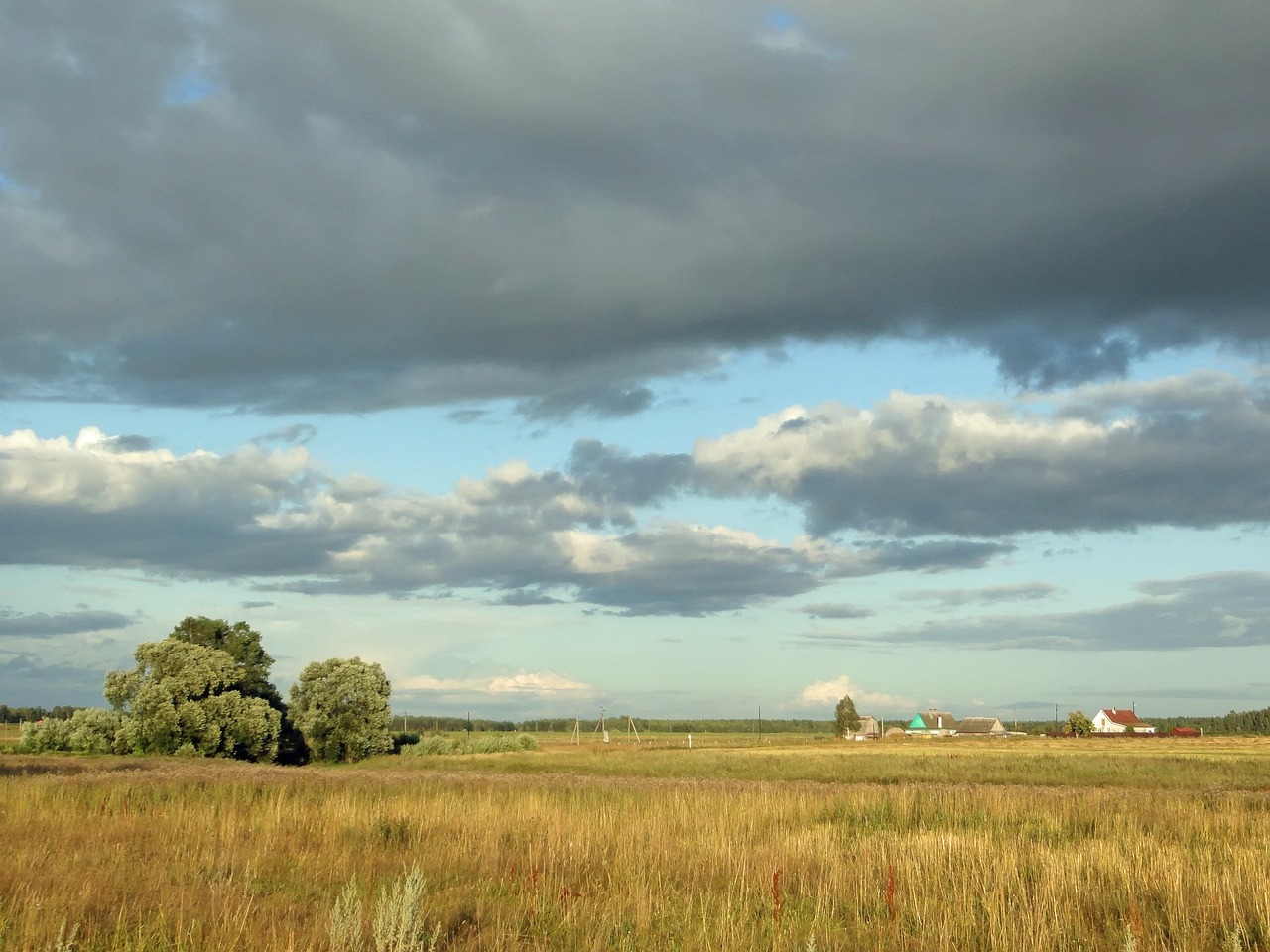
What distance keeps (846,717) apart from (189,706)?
124603mm

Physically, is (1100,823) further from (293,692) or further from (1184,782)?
(293,692)

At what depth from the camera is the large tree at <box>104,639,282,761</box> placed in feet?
173

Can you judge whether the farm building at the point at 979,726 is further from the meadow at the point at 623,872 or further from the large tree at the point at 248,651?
the meadow at the point at 623,872

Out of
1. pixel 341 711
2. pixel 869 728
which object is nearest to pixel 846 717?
pixel 869 728

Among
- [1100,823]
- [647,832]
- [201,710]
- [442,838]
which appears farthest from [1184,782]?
[201,710]

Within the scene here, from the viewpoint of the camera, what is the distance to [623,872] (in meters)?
10.9

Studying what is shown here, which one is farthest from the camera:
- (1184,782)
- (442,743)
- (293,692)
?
(442,743)

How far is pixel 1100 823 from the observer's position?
15.9 meters

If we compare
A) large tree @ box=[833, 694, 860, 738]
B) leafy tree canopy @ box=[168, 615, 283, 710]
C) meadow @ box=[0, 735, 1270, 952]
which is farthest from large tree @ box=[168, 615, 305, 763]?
large tree @ box=[833, 694, 860, 738]

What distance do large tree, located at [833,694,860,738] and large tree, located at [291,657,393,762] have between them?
362 feet

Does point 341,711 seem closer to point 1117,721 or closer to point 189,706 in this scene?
point 189,706

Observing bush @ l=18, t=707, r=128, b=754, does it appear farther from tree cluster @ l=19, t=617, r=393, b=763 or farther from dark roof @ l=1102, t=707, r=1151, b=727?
dark roof @ l=1102, t=707, r=1151, b=727

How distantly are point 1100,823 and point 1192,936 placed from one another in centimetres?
847

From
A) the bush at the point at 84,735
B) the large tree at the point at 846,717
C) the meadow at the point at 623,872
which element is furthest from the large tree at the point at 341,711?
the large tree at the point at 846,717
